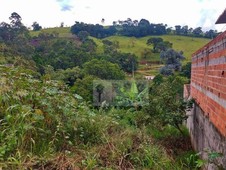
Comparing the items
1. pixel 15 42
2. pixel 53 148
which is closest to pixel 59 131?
pixel 53 148

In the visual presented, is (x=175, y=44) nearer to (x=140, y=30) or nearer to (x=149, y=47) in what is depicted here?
(x=149, y=47)

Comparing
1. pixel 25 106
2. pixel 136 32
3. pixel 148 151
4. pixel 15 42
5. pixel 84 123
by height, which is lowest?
pixel 148 151

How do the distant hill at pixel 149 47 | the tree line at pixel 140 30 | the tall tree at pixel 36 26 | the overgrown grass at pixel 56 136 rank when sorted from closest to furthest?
1. the overgrown grass at pixel 56 136
2. the distant hill at pixel 149 47
3. the tree line at pixel 140 30
4. the tall tree at pixel 36 26

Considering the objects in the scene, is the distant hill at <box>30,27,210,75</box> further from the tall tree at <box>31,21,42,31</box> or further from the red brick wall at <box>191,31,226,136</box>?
the red brick wall at <box>191,31,226,136</box>

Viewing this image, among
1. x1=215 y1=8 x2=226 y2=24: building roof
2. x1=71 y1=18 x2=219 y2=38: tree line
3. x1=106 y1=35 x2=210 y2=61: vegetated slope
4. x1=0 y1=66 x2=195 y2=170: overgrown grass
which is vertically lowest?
x1=0 y1=66 x2=195 y2=170: overgrown grass

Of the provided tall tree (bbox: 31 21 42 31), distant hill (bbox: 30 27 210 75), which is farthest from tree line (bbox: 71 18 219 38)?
tall tree (bbox: 31 21 42 31)

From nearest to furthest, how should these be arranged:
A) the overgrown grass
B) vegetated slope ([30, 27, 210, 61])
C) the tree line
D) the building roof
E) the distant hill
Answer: the overgrown grass
the building roof
the distant hill
vegetated slope ([30, 27, 210, 61])
the tree line

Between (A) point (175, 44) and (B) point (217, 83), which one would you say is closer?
(B) point (217, 83)

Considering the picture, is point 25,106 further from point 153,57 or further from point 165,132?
point 153,57

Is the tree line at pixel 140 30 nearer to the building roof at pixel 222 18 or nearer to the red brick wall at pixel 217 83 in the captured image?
the building roof at pixel 222 18

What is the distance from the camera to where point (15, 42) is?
33.8 m

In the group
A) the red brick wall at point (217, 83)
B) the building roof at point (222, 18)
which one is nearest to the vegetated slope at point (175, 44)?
the building roof at point (222, 18)

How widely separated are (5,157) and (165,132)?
5470 millimetres

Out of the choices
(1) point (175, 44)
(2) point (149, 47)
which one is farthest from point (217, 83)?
(1) point (175, 44)
